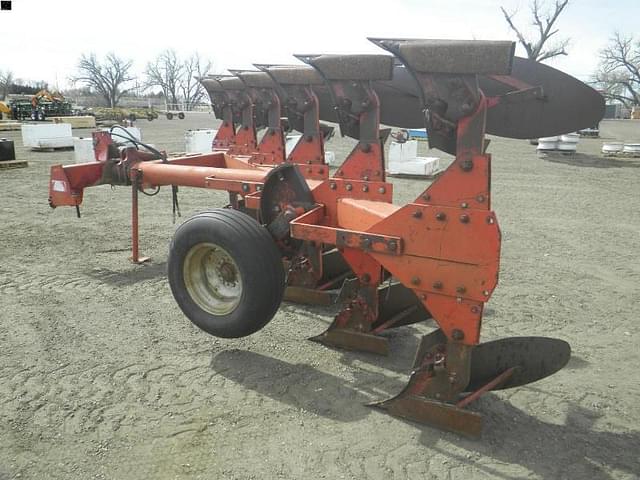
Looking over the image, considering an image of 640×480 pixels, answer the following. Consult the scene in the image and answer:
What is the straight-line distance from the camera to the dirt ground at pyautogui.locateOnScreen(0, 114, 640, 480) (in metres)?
2.41

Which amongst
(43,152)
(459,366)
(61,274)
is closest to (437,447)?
(459,366)

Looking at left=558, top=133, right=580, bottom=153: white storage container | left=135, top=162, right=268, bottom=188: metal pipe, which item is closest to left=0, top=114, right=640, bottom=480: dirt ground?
left=135, top=162, right=268, bottom=188: metal pipe

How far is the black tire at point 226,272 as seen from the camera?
2.82 metres

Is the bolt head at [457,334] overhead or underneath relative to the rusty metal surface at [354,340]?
overhead

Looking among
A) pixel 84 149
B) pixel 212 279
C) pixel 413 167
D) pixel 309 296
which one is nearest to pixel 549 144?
pixel 413 167

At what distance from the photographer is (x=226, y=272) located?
10.3 ft

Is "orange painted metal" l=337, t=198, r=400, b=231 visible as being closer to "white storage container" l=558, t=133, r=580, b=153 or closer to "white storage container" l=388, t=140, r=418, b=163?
"white storage container" l=388, t=140, r=418, b=163

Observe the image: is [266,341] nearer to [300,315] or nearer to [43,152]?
[300,315]

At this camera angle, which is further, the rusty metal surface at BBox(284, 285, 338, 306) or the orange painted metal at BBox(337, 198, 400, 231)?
the rusty metal surface at BBox(284, 285, 338, 306)

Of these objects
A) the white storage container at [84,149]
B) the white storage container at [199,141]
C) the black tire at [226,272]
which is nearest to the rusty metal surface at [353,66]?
the black tire at [226,272]

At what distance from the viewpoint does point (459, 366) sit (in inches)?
101

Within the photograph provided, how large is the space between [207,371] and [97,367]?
64 centimetres

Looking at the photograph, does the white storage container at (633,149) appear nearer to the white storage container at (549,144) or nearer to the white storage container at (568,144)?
the white storage container at (568,144)

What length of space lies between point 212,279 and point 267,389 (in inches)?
27.4
